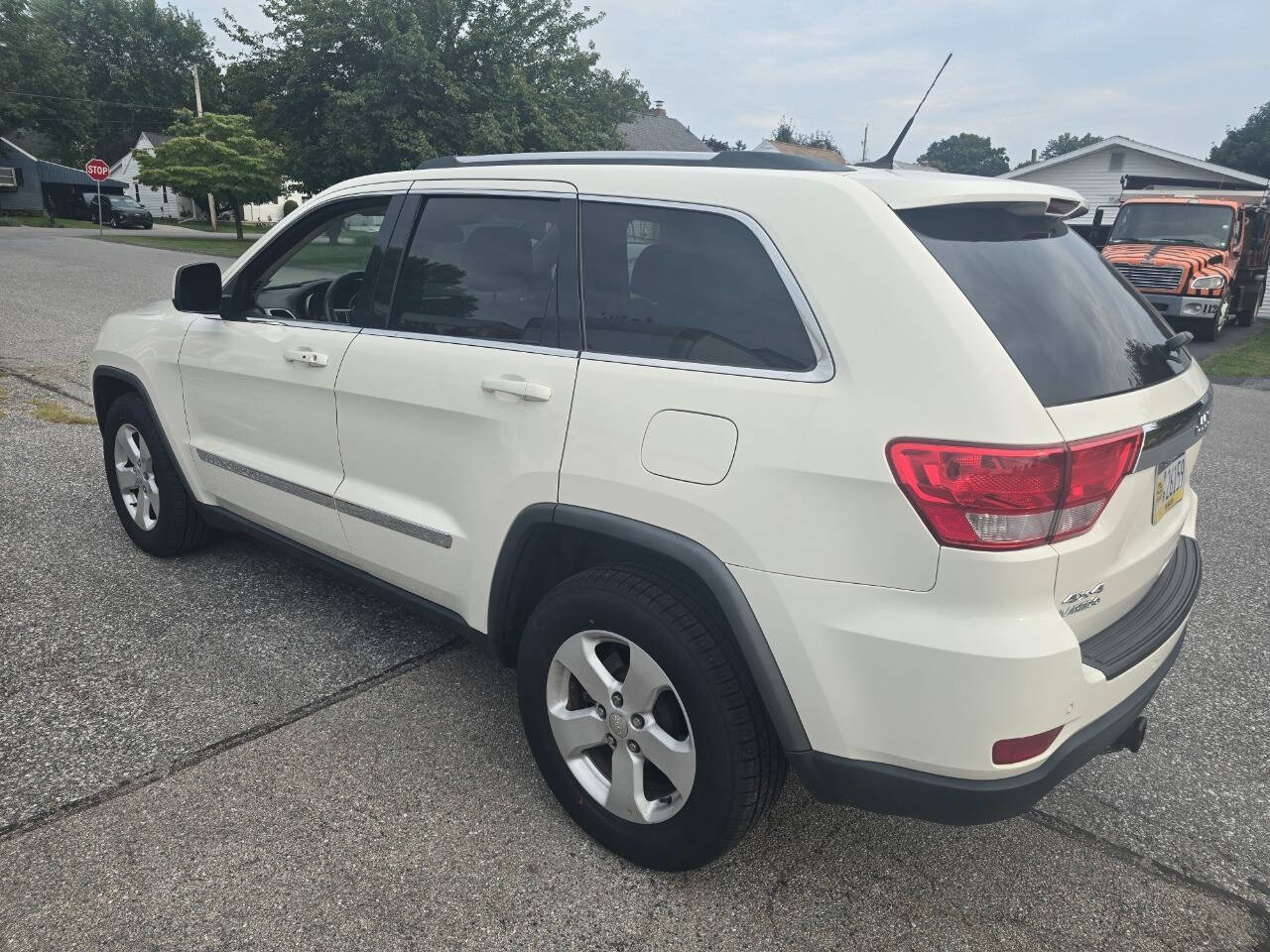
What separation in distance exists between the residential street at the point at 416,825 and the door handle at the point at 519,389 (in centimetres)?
118

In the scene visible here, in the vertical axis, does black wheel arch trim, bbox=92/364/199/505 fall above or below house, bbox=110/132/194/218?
below

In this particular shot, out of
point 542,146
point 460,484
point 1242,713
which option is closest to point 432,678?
point 460,484

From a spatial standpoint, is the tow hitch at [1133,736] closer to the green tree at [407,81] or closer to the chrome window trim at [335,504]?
the chrome window trim at [335,504]

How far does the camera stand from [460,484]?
2682 mm

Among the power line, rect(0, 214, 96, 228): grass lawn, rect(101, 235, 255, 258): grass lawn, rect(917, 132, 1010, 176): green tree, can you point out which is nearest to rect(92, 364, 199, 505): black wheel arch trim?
rect(101, 235, 255, 258): grass lawn

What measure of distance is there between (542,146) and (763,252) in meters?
23.6

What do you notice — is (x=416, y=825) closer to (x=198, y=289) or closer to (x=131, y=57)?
(x=198, y=289)

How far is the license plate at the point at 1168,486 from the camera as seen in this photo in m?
2.22

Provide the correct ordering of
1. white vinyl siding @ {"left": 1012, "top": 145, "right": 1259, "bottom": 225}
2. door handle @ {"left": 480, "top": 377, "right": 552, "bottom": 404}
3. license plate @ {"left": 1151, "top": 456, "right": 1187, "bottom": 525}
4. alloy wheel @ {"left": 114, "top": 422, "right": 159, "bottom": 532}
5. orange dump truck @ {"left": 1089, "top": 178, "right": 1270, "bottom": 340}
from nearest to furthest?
license plate @ {"left": 1151, "top": 456, "right": 1187, "bottom": 525}
door handle @ {"left": 480, "top": 377, "right": 552, "bottom": 404}
alloy wheel @ {"left": 114, "top": 422, "right": 159, "bottom": 532}
orange dump truck @ {"left": 1089, "top": 178, "right": 1270, "bottom": 340}
white vinyl siding @ {"left": 1012, "top": 145, "right": 1259, "bottom": 225}

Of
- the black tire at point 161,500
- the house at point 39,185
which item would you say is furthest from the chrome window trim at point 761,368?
the house at point 39,185

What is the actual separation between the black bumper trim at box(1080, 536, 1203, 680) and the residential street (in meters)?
0.73

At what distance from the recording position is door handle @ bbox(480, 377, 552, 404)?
2.43 m

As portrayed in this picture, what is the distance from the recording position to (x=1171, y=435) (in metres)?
2.17

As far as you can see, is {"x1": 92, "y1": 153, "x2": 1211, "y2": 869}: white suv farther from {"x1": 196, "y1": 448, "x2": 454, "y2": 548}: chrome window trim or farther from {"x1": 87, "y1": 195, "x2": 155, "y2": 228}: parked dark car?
{"x1": 87, "y1": 195, "x2": 155, "y2": 228}: parked dark car
